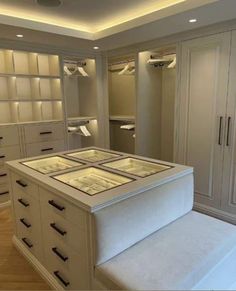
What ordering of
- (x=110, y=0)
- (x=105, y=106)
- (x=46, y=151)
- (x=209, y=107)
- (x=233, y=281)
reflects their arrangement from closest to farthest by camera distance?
(x=233, y=281), (x=110, y=0), (x=209, y=107), (x=46, y=151), (x=105, y=106)

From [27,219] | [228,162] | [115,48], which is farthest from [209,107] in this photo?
[27,219]

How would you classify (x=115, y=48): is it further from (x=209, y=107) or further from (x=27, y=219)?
(x=27, y=219)

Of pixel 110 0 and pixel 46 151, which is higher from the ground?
pixel 110 0

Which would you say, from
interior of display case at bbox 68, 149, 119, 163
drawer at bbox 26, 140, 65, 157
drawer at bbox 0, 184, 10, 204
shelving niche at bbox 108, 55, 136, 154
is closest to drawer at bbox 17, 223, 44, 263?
interior of display case at bbox 68, 149, 119, 163

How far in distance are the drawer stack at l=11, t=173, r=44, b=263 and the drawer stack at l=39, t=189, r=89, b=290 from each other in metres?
0.12

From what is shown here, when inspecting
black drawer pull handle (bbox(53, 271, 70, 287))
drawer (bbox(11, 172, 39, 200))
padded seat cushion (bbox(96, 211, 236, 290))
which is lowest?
black drawer pull handle (bbox(53, 271, 70, 287))

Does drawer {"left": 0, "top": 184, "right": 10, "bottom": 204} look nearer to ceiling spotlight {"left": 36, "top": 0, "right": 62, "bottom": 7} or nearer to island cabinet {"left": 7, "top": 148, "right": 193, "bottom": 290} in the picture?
island cabinet {"left": 7, "top": 148, "right": 193, "bottom": 290}

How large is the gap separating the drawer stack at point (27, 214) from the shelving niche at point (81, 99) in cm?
202

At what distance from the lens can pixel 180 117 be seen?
316 cm

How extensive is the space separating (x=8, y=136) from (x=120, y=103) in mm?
2329

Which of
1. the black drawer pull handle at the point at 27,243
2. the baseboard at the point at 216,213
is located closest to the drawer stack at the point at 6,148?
the black drawer pull handle at the point at 27,243

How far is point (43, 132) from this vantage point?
11.8 ft

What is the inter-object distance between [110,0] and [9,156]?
2349 mm

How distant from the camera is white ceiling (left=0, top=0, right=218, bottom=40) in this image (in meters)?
2.35
